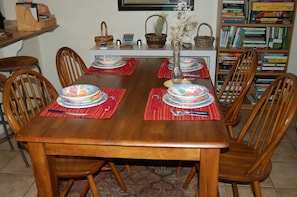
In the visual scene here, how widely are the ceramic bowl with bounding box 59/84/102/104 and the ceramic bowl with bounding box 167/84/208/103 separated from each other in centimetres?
40

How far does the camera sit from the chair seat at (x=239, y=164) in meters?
1.63

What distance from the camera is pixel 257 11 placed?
10.7 feet

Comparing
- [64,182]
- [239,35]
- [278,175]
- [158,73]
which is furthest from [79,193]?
[239,35]

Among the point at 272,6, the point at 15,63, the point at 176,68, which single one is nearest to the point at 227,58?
the point at 272,6

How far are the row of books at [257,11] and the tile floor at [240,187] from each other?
1.29m

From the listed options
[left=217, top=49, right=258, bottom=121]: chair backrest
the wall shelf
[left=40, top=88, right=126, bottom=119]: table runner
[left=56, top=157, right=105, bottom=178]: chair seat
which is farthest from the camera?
the wall shelf

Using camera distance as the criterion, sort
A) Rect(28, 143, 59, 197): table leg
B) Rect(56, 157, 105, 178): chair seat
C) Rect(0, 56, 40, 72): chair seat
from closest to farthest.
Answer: Rect(28, 143, 59, 197): table leg
Rect(56, 157, 105, 178): chair seat
Rect(0, 56, 40, 72): chair seat

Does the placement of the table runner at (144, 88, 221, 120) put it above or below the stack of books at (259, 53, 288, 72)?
above

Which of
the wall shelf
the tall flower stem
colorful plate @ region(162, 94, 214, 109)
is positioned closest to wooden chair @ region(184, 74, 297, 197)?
colorful plate @ region(162, 94, 214, 109)

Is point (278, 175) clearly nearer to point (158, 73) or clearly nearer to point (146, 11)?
point (158, 73)

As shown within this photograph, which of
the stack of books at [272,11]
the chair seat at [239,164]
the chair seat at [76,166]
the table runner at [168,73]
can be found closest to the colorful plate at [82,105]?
the chair seat at [76,166]

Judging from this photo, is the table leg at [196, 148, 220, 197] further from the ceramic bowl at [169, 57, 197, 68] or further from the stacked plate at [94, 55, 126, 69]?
the stacked plate at [94, 55, 126, 69]

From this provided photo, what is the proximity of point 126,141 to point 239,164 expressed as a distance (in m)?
0.74

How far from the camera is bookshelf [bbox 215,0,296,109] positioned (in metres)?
3.24
